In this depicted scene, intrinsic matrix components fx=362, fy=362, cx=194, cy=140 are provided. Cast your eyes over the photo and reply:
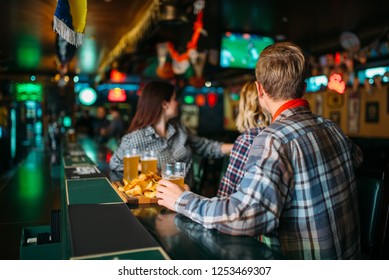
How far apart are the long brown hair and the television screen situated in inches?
80.1

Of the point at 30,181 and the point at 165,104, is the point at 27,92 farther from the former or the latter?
the point at 165,104

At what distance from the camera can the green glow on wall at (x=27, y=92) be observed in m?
11.0

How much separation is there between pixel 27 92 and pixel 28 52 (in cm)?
390

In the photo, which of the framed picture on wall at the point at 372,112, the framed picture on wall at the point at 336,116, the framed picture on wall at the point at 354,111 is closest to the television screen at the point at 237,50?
the framed picture on wall at the point at 372,112

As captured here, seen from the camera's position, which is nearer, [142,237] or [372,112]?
[142,237]

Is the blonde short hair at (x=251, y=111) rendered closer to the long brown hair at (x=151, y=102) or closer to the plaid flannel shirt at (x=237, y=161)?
the plaid flannel shirt at (x=237, y=161)

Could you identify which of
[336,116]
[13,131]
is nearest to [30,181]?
[13,131]

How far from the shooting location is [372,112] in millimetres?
7770

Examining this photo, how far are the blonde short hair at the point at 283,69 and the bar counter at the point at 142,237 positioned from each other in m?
0.48

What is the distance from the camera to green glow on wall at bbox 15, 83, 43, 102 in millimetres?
10984

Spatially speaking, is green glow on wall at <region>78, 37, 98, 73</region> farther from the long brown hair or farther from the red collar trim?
the red collar trim

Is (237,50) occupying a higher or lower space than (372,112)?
higher

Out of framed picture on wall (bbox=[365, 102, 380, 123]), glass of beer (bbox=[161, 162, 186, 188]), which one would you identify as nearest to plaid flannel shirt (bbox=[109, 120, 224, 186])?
glass of beer (bbox=[161, 162, 186, 188])
